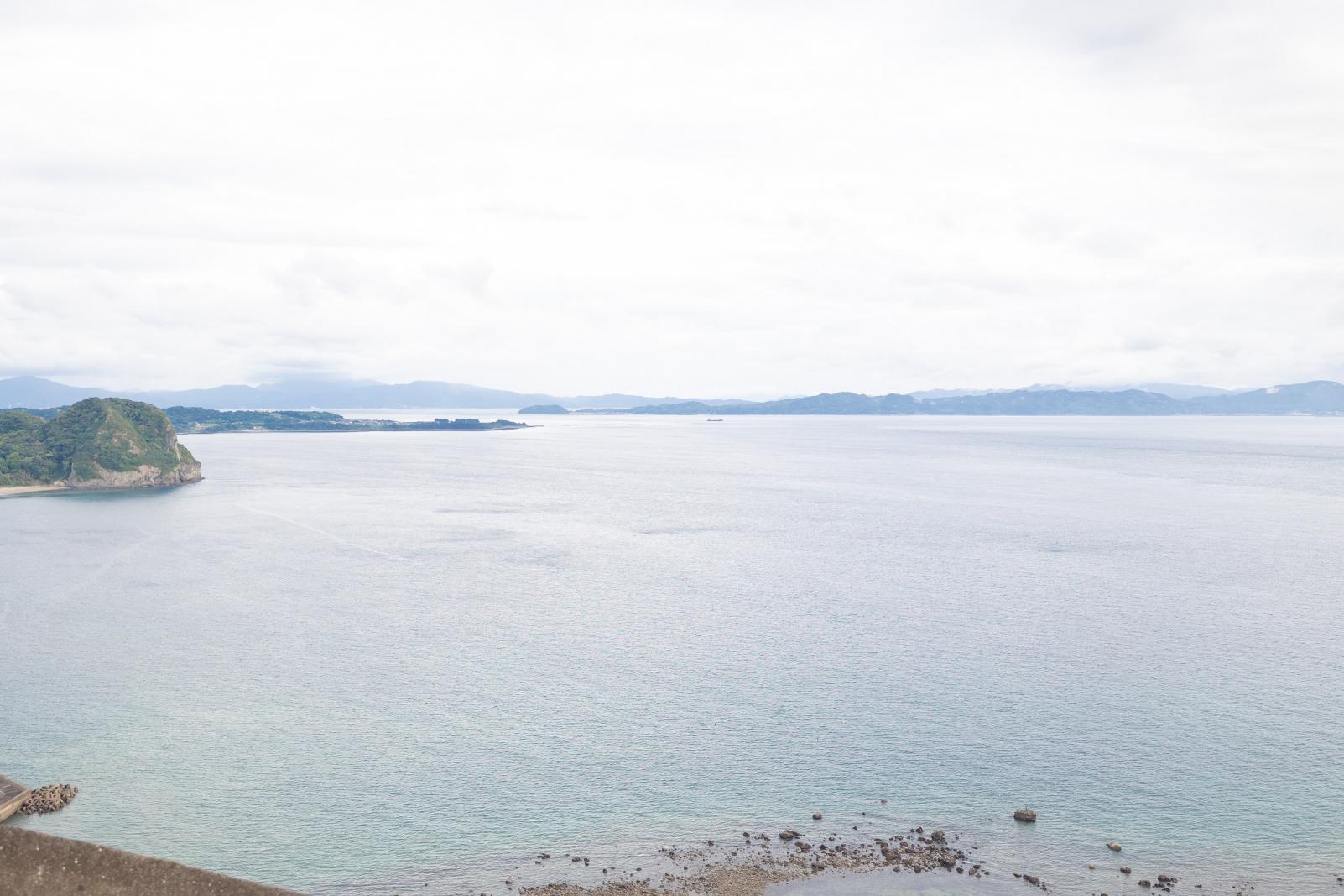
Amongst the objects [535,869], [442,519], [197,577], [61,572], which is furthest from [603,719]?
[442,519]

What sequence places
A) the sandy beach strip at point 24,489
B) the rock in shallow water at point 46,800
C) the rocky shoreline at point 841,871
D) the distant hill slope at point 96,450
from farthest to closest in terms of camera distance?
the distant hill slope at point 96,450, the sandy beach strip at point 24,489, the rock in shallow water at point 46,800, the rocky shoreline at point 841,871

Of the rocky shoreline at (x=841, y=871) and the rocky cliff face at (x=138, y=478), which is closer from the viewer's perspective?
the rocky shoreline at (x=841, y=871)

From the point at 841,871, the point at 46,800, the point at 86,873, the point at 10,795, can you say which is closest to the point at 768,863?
the point at 841,871

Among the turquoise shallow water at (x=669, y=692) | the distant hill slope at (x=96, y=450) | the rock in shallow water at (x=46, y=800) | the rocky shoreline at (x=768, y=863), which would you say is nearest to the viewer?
the rocky shoreline at (x=768, y=863)

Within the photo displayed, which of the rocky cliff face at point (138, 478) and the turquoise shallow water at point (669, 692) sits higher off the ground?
the rocky cliff face at point (138, 478)

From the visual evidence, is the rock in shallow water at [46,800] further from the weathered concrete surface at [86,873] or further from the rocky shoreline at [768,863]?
the weathered concrete surface at [86,873]

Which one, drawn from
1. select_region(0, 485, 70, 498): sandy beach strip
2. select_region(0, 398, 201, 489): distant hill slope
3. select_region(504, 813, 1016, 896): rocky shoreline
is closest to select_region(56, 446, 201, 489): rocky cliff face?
select_region(0, 398, 201, 489): distant hill slope

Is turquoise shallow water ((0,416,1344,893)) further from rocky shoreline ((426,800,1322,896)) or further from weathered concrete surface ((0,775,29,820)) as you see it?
weathered concrete surface ((0,775,29,820))

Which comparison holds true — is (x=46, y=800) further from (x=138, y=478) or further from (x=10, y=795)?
(x=138, y=478)

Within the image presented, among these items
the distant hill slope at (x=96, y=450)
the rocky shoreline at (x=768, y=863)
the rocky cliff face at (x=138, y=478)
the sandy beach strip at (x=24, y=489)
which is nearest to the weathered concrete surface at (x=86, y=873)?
the rocky shoreline at (x=768, y=863)
